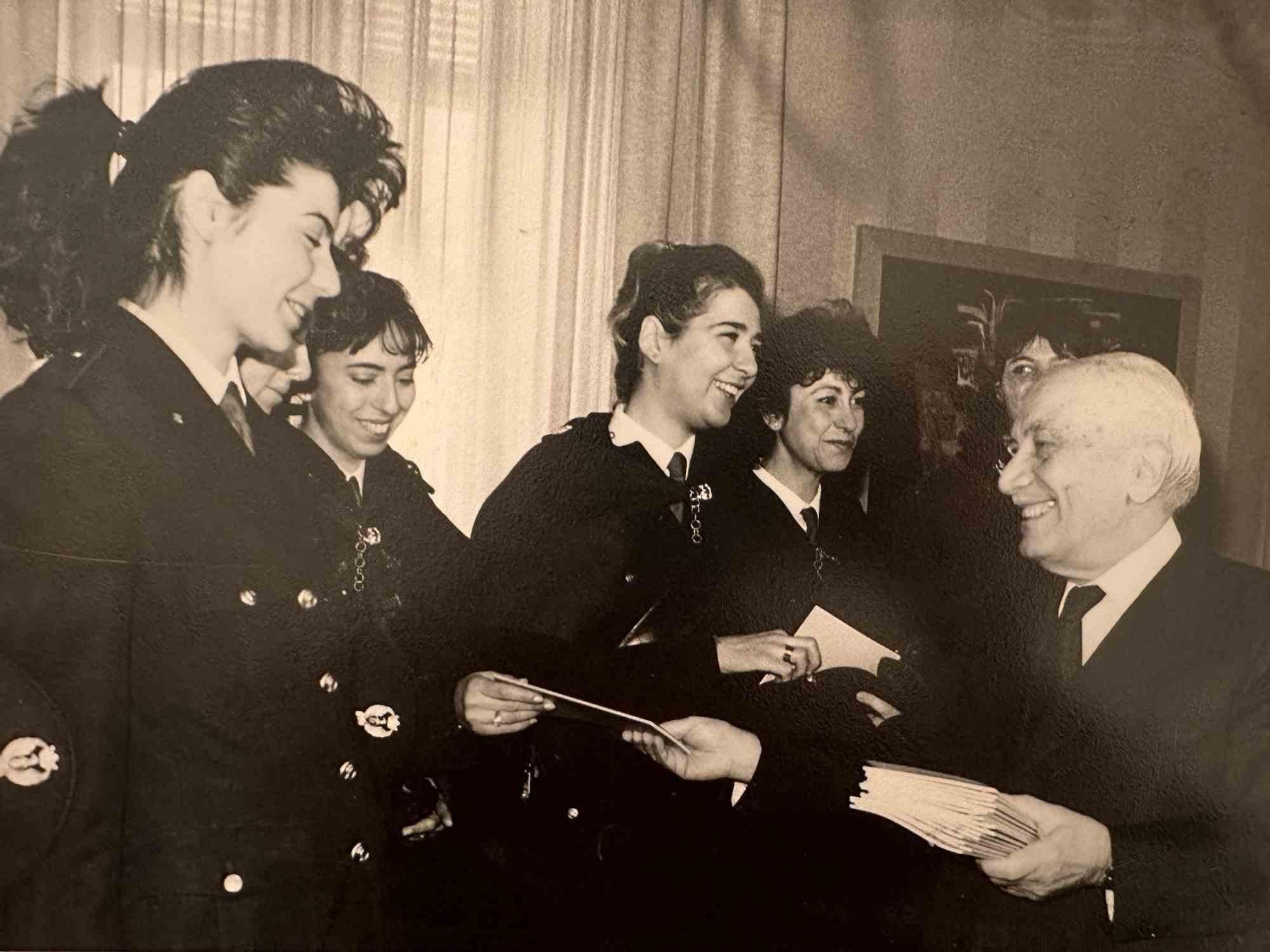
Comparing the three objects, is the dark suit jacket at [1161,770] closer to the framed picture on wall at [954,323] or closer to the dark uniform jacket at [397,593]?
the framed picture on wall at [954,323]

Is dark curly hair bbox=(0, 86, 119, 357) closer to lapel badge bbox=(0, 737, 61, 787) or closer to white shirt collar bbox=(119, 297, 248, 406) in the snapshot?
white shirt collar bbox=(119, 297, 248, 406)

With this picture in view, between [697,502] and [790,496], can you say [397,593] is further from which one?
[790,496]

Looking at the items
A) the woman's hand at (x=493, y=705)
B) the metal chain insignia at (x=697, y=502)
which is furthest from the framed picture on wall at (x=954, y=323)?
the woman's hand at (x=493, y=705)

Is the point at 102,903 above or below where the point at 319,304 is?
below

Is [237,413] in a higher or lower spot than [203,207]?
lower

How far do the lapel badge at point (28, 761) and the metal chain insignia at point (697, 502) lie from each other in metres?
1.30

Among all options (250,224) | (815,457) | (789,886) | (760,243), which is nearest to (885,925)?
(789,886)

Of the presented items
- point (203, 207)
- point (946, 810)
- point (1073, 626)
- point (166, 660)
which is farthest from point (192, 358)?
point (1073, 626)

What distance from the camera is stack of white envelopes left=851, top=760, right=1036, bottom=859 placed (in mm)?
2727

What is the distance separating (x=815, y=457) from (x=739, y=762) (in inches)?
27.1

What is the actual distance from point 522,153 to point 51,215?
0.90 metres

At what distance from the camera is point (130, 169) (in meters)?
2.28

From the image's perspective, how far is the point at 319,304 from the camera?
7.86 ft

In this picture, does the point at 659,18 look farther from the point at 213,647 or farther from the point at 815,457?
the point at 213,647
